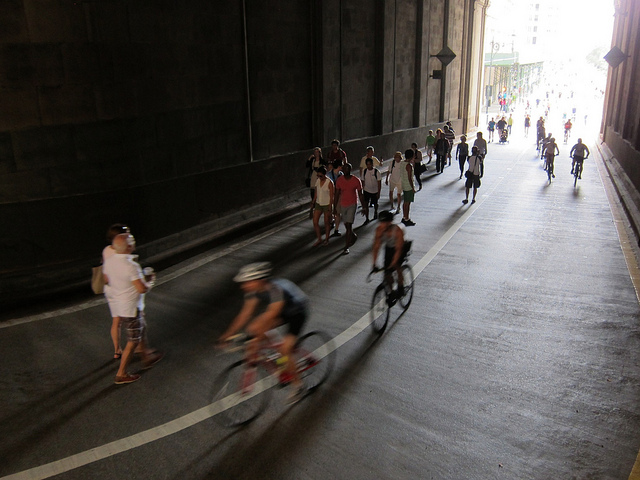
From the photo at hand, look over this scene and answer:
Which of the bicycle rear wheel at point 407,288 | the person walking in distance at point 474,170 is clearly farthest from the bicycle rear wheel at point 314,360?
the person walking in distance at point 474,170

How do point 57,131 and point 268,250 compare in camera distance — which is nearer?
point 57,131

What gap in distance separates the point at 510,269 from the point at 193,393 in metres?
6.85

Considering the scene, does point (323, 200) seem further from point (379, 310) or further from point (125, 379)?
point (125, 379)

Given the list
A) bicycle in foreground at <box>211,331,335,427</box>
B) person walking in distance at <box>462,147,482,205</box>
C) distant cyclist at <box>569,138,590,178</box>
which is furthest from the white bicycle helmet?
distant cyclist at <box>569,138,590,178</box>

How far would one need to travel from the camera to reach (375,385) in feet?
20.8

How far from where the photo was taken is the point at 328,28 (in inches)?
690

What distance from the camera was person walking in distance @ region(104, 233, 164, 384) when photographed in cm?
623

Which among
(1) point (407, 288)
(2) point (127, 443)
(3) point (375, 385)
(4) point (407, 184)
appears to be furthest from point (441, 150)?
(2) point (127, 443)

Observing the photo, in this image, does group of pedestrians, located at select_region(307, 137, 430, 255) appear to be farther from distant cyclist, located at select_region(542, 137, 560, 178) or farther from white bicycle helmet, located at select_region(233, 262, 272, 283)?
distant cyclist, located at select_region(542, 137, 560, 178)

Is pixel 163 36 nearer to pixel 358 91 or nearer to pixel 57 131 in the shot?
pixel 57 131

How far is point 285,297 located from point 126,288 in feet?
6.91

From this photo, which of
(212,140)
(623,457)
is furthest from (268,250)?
(623,457)

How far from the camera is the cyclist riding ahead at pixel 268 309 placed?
527cm

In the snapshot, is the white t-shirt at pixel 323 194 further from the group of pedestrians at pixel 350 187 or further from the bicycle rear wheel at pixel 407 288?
Answer: the bicycle rear wheel at pixel 407 288
